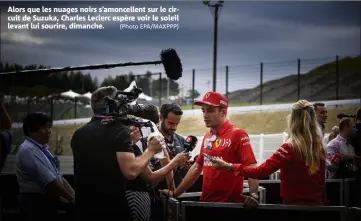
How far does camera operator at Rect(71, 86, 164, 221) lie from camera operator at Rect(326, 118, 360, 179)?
1.97 meters

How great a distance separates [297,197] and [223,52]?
251cm

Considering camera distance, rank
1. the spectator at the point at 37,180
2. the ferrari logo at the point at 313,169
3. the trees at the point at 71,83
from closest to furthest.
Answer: the ferrari logo at the point at 313,169 < the spectator at the point at 37,180 < the trees at the point at 71,83

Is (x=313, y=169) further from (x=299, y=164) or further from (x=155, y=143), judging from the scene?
(x=155, y=143)

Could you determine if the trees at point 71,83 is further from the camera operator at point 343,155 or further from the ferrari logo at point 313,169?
the ferrari logo at point 313,169

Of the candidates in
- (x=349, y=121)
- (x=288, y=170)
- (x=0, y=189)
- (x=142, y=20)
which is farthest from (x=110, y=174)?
(x=349, y=121)

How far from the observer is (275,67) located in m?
5.75

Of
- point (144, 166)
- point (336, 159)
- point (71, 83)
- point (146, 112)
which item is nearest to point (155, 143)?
point (144, 166)

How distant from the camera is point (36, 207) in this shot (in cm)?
306

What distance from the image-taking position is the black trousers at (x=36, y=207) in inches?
121

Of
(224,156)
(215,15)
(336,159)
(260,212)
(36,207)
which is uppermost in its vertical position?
(215,15)

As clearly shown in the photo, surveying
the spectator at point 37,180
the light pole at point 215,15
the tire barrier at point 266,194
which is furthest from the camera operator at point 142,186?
the light pole at point 215,15

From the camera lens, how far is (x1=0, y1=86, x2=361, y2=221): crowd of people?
2.30m

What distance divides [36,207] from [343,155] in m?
2.26

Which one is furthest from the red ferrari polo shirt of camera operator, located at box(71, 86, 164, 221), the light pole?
the light pole
